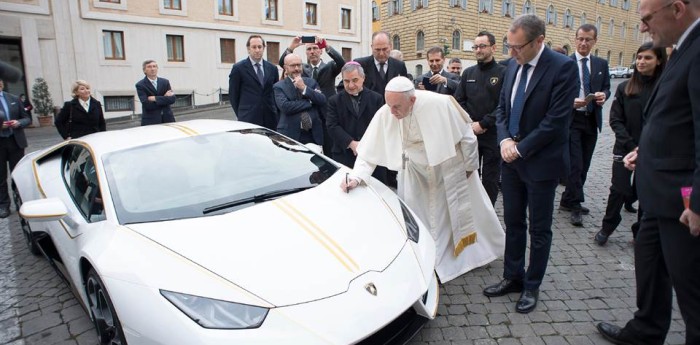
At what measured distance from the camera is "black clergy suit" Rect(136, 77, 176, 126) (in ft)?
23.4

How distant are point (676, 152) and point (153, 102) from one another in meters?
6.98

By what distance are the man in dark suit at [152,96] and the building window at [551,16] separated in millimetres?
53540

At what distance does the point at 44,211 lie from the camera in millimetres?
2670

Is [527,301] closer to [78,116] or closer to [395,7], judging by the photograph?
[78,116]

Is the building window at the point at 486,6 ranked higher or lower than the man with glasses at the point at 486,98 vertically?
higher

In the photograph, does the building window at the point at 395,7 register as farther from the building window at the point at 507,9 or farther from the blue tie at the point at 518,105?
the blue tie at the point at 518,105

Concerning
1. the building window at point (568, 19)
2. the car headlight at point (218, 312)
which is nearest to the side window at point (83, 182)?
the car headlight at point (218, 312)

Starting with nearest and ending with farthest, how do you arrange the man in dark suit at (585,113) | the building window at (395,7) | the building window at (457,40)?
the man in dark suit at (585,113) < the building window at (457,40) < the building window at (395,7)

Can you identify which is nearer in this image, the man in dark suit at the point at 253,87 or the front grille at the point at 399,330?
the front grille at the point at 399,330

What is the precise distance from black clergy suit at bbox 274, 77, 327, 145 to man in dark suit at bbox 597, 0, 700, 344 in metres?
3.80

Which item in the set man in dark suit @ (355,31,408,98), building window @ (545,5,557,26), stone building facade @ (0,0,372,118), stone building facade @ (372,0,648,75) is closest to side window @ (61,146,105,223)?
man in dark suit @ (355,31,408,98)

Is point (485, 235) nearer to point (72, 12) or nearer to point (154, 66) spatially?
point (154, 66)

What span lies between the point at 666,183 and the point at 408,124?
1.78 meters

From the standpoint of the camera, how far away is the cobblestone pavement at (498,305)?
2.74m
